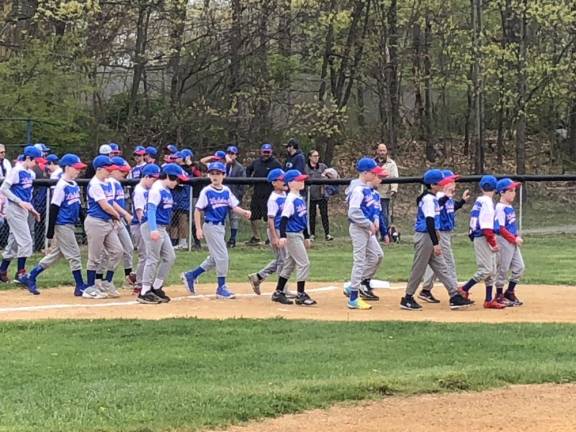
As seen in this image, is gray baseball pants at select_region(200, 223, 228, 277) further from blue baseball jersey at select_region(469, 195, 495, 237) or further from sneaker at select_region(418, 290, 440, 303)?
blue baseball jersey at select_region(469, 195, 495, 237)

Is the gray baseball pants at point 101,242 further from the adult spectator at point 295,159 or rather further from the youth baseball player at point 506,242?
the adult spectator at point 295,159

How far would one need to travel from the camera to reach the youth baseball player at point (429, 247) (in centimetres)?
1115

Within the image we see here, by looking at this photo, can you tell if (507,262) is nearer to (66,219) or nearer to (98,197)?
(98,197)

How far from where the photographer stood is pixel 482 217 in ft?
37.4

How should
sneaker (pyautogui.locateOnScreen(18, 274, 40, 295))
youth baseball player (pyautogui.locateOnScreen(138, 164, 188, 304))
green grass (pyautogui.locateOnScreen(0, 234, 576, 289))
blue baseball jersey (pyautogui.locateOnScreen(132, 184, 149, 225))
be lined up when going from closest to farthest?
youth baseball player (pyautogui.locateOnScreen(138, 164, 188, 304)) < blue baseball jersey (pyautogui.locateOnScreen(132, 184, 149, 225)) < sneaker (pyautogui.locateOnScreen(18, 274, 40, 295)) < green grass (pyautogui.locateOnScreen(0, 234, 576, 289))

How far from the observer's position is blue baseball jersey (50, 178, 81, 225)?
1232 centimetres

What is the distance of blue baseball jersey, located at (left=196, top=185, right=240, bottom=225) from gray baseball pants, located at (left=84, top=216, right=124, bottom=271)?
49.7 inches

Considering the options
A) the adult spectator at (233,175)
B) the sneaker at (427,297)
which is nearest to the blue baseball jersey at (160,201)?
the sneaker at (427,297)

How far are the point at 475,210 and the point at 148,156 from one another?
711 cm

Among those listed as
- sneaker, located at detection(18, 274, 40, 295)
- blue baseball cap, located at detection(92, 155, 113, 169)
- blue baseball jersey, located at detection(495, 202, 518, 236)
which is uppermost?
→ blue baseball cap, located at detection(92, 155, 113, 169)

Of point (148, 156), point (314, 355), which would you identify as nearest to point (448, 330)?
point (314, 355)

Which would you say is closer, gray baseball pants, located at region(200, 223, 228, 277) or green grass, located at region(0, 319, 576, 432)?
green grass, located at region(0, 319, 576, 432)

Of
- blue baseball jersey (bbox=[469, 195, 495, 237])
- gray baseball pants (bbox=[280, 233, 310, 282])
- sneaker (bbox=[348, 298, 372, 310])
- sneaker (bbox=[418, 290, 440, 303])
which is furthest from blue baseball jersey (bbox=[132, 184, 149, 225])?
blue baseball jersey (bbox=[469, 195, 495, 237])

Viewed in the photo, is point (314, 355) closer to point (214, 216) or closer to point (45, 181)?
point (214, 216)
